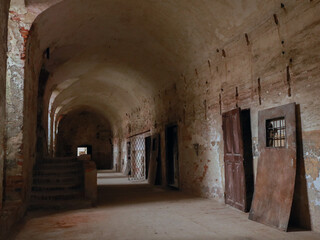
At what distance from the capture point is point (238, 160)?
6.34 meters

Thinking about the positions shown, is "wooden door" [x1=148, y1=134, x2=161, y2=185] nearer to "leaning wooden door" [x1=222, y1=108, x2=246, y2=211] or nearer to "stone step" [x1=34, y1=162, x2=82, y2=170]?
"stone step" [x1=34, y1=162, x2=82, y2=170]

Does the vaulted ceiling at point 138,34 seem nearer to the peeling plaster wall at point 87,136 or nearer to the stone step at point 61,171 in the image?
the stone step at point 61,171

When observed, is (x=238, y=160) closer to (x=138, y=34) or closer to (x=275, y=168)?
(x=275, y=168)

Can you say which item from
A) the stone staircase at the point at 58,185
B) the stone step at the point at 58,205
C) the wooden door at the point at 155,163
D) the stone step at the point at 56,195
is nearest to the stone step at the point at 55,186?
the stone staircase at the point at 58,185

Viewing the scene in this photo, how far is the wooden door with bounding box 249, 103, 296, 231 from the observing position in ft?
15.8

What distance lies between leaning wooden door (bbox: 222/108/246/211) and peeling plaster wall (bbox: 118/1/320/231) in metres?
0.28

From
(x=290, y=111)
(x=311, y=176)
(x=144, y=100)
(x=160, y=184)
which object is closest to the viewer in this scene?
(x=311, y=176)

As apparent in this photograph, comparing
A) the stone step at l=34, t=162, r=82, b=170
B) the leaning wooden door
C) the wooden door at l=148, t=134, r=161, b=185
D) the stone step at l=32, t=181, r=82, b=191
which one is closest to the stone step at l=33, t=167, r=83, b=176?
the stone step at l=34, t=162, r=82, b=170

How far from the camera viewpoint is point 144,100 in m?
13.5

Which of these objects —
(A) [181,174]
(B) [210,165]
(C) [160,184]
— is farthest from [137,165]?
(B) [210,165]

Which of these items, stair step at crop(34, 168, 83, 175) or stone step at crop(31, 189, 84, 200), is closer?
stone step at crop(31, 189, 84, 200)

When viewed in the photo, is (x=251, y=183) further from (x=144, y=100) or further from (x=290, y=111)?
(x=144, y=100)

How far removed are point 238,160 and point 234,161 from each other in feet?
0.65

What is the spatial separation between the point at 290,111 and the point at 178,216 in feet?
9.47
